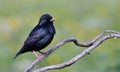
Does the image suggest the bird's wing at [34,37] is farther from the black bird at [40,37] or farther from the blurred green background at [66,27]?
the blurred green background at [66,27]

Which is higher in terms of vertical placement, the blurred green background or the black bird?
the blurred green background

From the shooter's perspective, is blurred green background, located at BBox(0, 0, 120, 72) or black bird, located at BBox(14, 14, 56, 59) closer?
black bird, located at BBox(14, 14, 56, 59)

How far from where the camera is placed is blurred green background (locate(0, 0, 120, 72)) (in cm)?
899

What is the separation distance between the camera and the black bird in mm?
6555

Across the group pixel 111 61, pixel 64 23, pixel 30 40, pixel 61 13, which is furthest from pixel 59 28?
pixel 30 40

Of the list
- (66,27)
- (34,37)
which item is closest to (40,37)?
(34,37)

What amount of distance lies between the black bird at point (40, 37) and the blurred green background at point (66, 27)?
176cm

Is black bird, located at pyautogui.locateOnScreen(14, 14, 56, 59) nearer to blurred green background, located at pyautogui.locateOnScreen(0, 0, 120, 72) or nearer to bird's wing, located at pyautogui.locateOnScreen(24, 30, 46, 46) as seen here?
bird's wing, located at pyautogui.locateOnScreen(24, 30, 46, 46)

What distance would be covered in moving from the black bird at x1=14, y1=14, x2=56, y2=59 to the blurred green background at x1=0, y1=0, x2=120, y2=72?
1760mm

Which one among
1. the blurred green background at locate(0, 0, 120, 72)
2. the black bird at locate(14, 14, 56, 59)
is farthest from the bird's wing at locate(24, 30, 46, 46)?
the blurred green background at locate(0, 0, 120, 72)

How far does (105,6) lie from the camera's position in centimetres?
1245

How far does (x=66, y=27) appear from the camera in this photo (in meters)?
11.2

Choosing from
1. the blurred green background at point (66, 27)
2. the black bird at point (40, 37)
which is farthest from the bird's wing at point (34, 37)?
the blurred green background at point (66, 27)

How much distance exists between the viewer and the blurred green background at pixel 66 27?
29.5 ft
